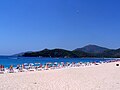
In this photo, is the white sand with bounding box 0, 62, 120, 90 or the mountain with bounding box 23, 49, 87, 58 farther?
the mountain with bounding box 23, 49, 87, 58

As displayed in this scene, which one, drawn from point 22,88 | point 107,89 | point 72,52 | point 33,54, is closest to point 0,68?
point 22,88

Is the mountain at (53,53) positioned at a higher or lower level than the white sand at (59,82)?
higher

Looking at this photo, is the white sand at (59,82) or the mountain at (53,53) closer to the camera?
the white sand at (59,82)

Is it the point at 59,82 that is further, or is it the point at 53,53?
the point at 53,53

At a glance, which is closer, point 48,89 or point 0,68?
point 48,89

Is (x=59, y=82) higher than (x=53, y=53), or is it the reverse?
(x=53, y=53)

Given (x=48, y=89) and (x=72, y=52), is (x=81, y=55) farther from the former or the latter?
(x=48, y=89)

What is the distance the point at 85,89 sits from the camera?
10.3 meters

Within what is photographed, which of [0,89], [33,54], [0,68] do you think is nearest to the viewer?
[0,89]

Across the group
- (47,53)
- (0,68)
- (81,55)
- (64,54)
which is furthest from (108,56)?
(0,68)

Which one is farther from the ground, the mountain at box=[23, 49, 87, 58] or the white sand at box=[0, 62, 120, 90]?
the mountain at box=[23, 49, 87, 58]

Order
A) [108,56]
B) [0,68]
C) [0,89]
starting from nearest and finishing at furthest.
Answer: [0,89] → [0,68] → [108,56]

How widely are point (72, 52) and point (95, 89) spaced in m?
168

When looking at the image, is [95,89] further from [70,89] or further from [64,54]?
[64,54]
